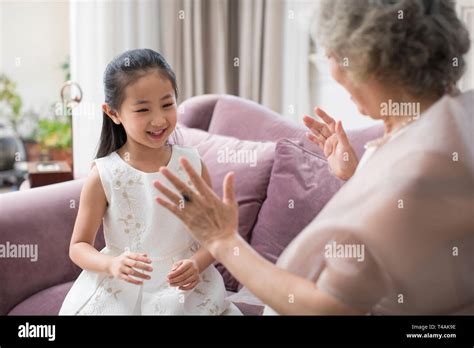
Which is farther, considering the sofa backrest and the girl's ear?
the sofa backrest

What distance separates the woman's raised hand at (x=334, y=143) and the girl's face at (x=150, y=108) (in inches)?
10.5

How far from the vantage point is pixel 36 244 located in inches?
60.8

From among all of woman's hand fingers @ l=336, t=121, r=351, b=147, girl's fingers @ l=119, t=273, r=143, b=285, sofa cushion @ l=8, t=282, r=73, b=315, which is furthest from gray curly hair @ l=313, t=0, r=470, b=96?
sofa cushion @ l=8, t=282, r=73, b=315

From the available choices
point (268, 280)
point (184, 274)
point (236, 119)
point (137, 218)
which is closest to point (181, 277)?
point (184, 274)

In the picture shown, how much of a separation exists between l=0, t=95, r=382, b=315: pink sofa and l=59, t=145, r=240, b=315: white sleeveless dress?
4 cm

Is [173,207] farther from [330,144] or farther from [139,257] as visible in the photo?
[330,144]

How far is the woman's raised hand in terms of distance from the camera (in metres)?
1.32

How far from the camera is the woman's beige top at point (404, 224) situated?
1062 millimetres

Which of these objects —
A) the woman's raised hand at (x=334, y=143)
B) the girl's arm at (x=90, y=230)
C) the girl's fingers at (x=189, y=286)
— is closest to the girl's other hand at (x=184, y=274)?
the girl's fingers at (x=189, y=286)

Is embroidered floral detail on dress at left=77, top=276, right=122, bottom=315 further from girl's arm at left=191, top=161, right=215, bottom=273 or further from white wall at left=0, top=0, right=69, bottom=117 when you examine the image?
white wall at left=0, top=0, right=69, bottom=117

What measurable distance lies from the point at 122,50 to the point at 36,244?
0.48 metres
